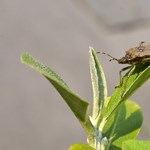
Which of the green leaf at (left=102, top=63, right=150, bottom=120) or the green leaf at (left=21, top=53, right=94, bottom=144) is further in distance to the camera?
the green leaf at (left=102, top=63, right=150, bottom=120)

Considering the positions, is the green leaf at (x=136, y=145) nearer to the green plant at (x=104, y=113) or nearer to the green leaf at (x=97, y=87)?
the green plant at (x=104, y=113)

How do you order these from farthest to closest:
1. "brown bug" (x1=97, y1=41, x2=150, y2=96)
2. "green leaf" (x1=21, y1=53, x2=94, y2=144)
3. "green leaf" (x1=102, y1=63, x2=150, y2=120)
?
"brown bug" (x1=97, y1=41, x2=150, y2=96) < "green leaf" (x1=102, y1=63, x2=150, y2=120) < "green leaf" (x1=21, y1=53, x2=94, y2=144)

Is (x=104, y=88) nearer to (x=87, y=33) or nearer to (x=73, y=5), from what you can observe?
(x=87, y=33)

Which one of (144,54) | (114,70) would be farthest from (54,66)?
(144,54)

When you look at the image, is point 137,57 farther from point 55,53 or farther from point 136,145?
point 55,53

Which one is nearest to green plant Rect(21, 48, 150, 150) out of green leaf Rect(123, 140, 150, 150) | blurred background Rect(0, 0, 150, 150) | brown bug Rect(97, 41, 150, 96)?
green leaf Rect(123, 140, 150, 150)

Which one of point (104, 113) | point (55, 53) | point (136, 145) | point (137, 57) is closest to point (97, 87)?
point (104, 113)

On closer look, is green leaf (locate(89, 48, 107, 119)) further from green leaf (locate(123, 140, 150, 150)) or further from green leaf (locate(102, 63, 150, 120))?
green leaf (locate(123, 140, 150, 150))

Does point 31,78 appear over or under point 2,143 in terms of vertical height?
over
